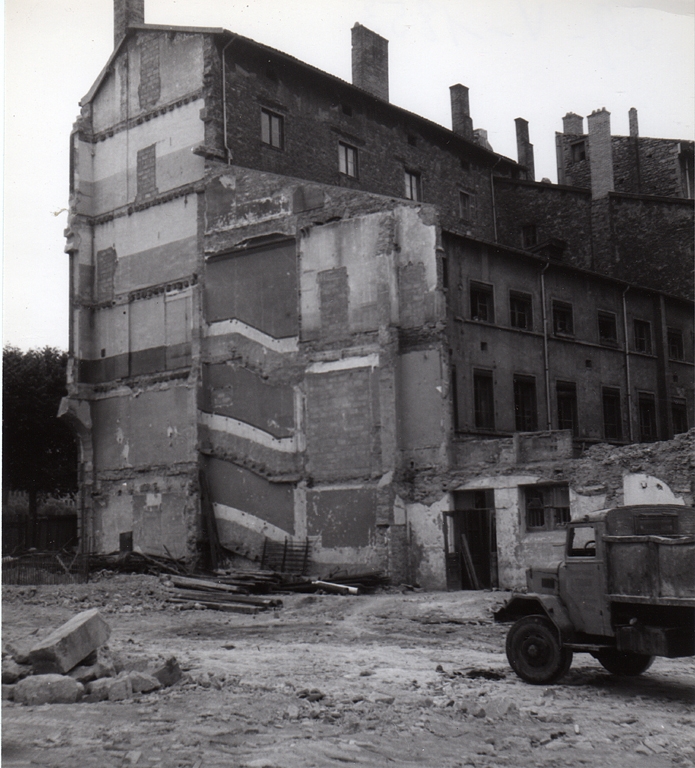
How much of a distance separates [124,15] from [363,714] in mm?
26584

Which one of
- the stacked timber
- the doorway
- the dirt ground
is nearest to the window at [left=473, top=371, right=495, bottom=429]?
the doorway

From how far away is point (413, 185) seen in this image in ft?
109

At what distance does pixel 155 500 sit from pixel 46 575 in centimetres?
437

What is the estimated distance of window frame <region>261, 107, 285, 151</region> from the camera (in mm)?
28078

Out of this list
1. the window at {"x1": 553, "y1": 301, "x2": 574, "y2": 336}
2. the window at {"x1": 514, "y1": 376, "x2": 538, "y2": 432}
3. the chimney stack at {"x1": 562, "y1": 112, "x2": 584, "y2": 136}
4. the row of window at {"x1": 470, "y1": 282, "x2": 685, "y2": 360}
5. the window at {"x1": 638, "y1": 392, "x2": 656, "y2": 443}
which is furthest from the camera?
the chimney stack at {"x1": 562, "y1": 112, "x2": 584, "y2": 136}

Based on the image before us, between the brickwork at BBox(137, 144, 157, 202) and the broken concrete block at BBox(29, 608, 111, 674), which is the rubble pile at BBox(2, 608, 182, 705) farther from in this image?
the brickwork at BBox(137, 144, 157, 202)

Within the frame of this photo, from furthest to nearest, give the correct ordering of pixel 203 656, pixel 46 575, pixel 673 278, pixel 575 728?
1. pixel 673 278
2. pixel 46 575
3. pixel 203 656
4. pixel 575 728

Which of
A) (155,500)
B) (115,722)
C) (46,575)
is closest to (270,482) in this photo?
(155,500)

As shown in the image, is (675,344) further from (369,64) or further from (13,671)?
(13,671)

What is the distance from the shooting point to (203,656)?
506 inches

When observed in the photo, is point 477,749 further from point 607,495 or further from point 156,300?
point 156,300

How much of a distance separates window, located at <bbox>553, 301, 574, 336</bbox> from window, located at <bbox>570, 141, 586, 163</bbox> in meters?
13.4

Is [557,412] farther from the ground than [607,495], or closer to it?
farther from the ground

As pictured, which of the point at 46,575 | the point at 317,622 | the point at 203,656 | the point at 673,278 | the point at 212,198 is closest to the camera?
the point at 203,656
